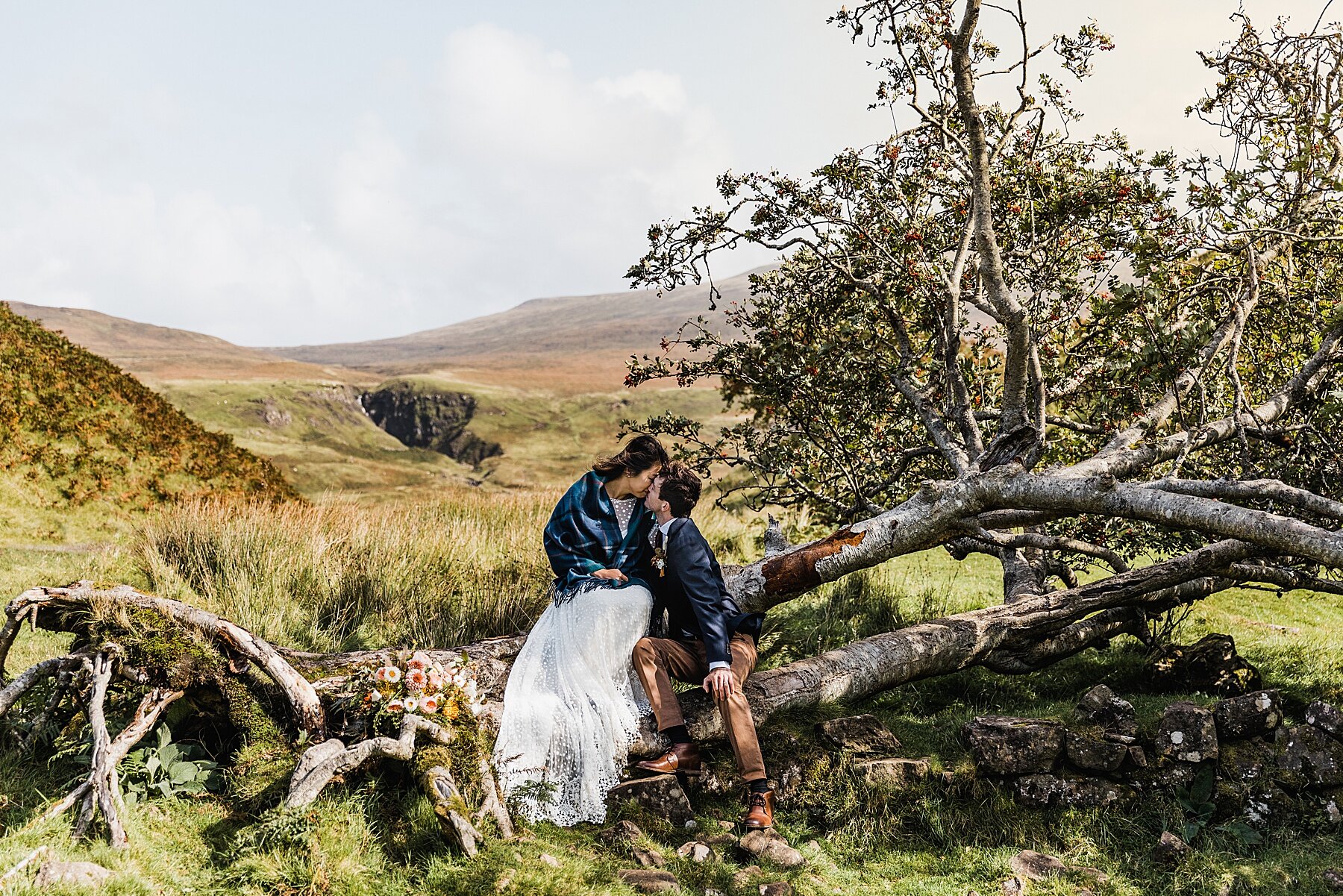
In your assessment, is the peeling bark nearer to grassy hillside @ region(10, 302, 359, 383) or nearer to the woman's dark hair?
the woman's dark hair

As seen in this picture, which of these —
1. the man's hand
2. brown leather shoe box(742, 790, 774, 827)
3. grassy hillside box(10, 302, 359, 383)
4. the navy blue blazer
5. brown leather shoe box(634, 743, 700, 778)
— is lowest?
brown leather shoe box(742, 790, 774, 827)

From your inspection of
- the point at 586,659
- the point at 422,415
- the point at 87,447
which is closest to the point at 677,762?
the point at 586,659

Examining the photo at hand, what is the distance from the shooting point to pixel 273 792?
179 inches

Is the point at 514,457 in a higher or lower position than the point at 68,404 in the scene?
lower

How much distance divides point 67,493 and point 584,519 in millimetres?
12768

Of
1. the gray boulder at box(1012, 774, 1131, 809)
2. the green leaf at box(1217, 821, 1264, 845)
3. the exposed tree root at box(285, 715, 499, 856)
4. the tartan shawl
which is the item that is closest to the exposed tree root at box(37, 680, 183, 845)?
the exposed tree root at box(285, 715, 499, 856)

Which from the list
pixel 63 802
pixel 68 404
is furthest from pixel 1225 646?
pixel 68 404

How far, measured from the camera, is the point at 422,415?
10575 cm

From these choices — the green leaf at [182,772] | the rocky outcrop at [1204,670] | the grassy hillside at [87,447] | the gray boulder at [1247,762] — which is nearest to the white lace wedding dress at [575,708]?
the green leaf at [182,772]

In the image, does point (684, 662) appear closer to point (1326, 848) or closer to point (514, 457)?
point (1326, 848)

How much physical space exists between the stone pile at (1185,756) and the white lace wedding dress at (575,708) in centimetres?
235

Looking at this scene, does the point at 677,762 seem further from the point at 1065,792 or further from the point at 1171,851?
the point at 1171,851

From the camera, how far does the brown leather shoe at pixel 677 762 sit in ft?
17.0

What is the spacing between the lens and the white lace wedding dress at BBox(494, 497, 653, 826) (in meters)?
4.95
